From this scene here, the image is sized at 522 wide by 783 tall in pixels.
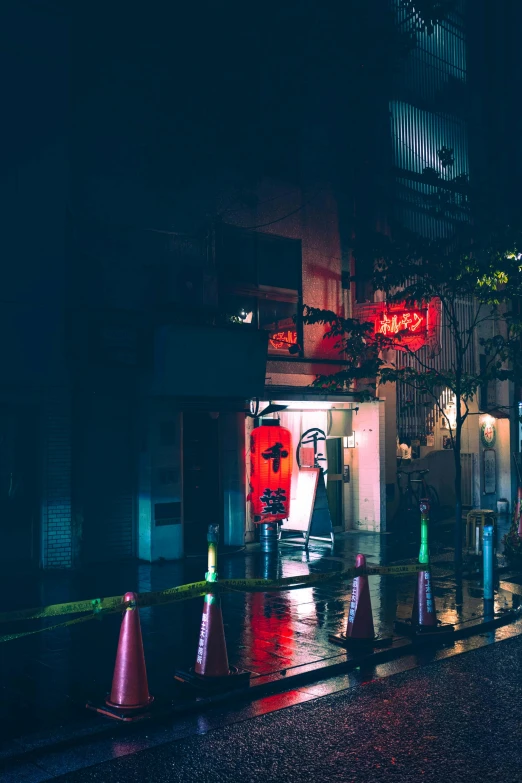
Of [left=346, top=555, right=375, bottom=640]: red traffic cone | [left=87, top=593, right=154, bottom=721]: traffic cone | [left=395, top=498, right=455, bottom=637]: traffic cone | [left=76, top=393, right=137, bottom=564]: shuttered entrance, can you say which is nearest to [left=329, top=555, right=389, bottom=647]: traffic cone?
[left=346, top=555, right=375, bottom=640]: red traffic cone

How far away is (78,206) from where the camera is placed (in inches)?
532

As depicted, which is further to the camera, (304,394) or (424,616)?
(304,394)

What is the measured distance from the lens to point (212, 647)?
23.7ft

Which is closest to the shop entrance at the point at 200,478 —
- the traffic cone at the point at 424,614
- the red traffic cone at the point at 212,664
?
the traffic cone at the point at 424,614

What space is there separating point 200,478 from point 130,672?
8625 millimetres

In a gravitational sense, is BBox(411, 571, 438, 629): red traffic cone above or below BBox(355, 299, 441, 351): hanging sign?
below

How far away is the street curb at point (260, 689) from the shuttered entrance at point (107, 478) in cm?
653

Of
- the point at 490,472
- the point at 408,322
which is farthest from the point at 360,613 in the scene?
the point at 490,472

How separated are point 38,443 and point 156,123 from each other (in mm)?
6318

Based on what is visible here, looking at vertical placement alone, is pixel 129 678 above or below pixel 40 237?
below

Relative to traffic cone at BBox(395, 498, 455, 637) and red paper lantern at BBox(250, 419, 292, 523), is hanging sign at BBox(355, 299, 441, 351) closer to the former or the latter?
red paper lantern at BBox(250, 419, 292, 523)

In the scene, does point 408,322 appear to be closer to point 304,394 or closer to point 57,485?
point 304,394

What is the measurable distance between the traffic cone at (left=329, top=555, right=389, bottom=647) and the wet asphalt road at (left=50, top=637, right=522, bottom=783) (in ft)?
3.98

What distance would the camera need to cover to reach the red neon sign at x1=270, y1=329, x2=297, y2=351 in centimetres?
1636
